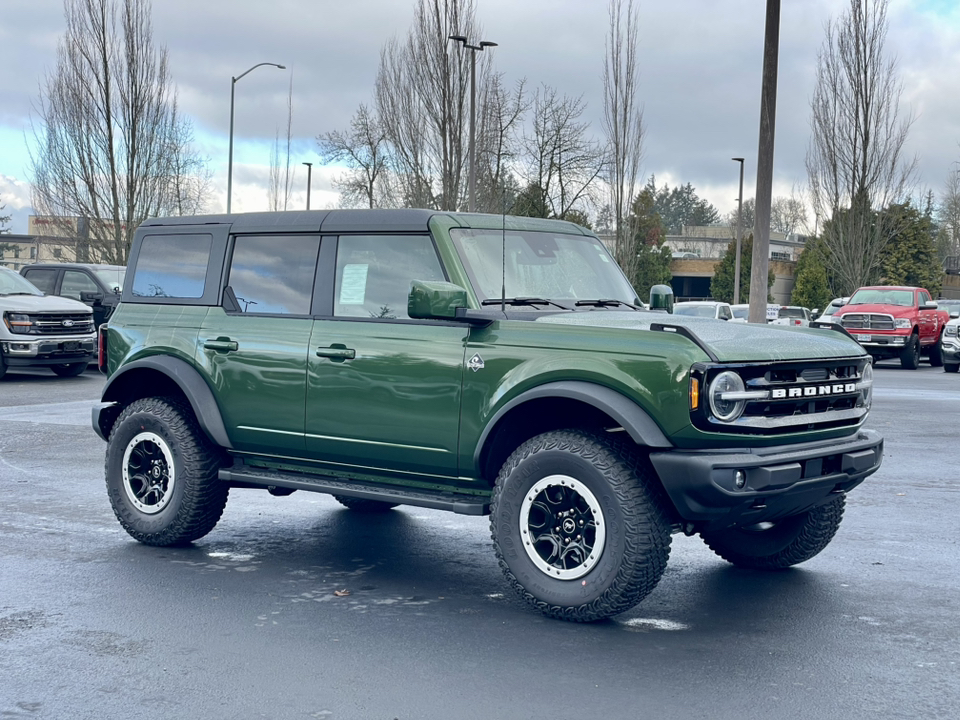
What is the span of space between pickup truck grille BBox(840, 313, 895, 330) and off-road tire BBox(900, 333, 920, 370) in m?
0.62

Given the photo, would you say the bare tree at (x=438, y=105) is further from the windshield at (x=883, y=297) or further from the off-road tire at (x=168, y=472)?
the off-road tire at (x=168, y=472)

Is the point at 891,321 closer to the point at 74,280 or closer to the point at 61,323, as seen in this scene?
the point at 74,280

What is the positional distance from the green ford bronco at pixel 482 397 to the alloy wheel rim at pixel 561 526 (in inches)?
0.4

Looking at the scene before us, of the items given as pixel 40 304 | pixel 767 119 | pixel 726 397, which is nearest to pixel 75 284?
pixel 40 304

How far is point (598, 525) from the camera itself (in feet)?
18.0

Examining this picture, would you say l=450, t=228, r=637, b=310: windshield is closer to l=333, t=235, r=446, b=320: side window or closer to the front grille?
l=333, t=235, r=446, b=320: side window

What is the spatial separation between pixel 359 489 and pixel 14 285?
52.0 ft

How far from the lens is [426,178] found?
127 ft

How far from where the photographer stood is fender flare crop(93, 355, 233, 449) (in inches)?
272

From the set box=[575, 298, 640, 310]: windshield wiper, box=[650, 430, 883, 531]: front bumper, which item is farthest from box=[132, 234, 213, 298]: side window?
box=[650, 430, 883, 531]: front bumper

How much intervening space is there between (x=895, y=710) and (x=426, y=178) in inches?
1392

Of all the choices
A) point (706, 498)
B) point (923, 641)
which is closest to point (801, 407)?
point (706, 498)

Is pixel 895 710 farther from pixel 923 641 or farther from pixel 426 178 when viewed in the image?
pixel 426 178

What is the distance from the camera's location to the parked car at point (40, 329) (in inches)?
754
